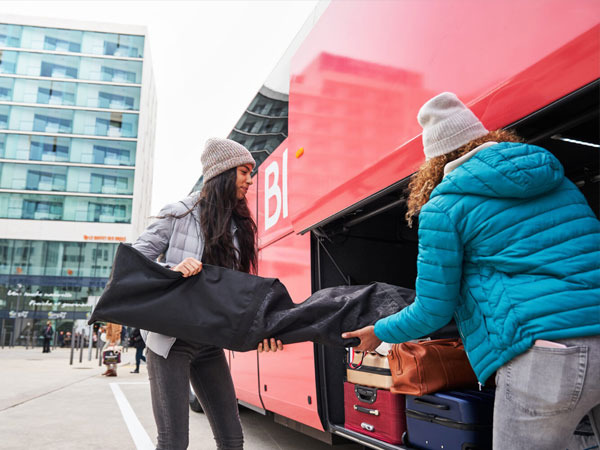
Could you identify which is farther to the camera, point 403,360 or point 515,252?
point 403,360

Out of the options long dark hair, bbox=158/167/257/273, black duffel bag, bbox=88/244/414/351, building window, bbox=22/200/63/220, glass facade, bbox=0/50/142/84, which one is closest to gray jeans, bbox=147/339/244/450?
black duffel bag, bbox=88/244/414/351

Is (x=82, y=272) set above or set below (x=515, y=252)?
above

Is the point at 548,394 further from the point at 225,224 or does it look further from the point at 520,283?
the point at 225,224

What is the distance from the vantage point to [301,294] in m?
3.86

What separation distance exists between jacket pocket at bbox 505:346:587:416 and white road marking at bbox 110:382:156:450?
4199 millimetres

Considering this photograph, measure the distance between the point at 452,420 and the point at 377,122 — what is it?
152 centimetres

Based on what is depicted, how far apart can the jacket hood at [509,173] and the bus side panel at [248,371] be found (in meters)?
3.55

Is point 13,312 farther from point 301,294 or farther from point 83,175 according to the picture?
point 301,294

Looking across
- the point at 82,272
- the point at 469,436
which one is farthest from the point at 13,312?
the point at 469,436

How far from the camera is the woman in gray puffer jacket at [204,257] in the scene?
221 cm

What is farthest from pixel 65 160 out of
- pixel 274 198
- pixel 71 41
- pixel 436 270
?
pixel 436 270

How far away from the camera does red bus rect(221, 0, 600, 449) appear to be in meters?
1.76

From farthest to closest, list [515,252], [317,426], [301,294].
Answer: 1. [301,294]
2. [317,426]
3. [515,252]

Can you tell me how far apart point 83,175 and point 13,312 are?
12175 mm
